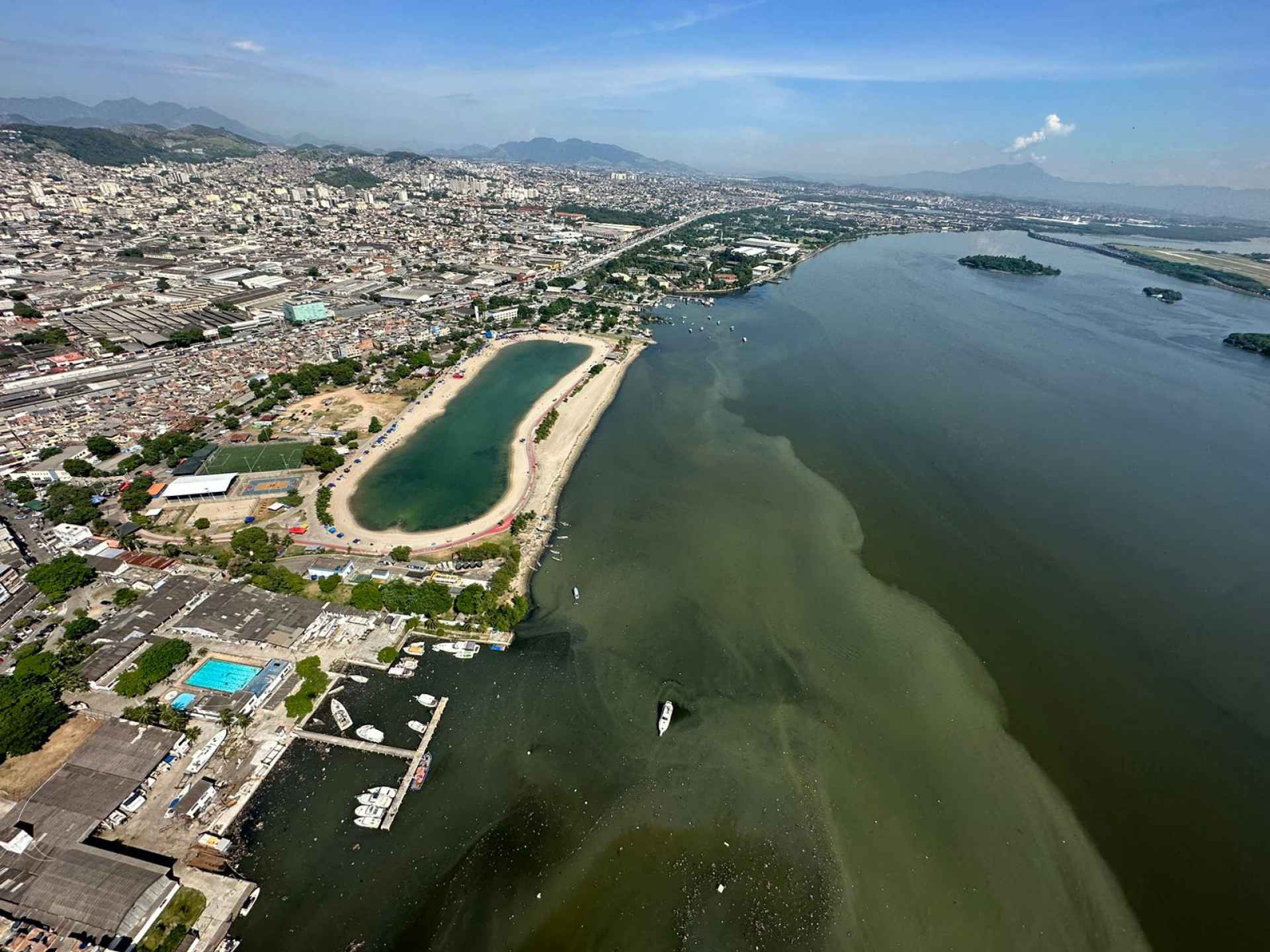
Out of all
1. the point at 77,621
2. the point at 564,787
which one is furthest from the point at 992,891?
the point at 77,621

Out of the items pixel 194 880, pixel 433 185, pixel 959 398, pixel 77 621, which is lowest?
pixel 194 880

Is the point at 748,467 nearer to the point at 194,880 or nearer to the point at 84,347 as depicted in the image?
the point at 194,880

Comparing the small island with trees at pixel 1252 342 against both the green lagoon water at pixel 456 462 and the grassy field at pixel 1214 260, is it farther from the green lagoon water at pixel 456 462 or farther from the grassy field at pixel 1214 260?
the green lagoon water at pixel 456 462

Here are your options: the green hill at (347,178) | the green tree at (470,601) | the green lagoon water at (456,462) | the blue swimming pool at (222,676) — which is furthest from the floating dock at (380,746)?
the green hill at (347,178)

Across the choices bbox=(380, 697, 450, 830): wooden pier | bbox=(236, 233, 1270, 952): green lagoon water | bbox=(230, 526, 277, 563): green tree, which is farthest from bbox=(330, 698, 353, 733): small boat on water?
bbox=(230, 526, 277, 563): green tree

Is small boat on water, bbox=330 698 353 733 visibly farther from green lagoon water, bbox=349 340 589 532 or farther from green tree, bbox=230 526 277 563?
green lagoon water, bbox=349 340 589 532

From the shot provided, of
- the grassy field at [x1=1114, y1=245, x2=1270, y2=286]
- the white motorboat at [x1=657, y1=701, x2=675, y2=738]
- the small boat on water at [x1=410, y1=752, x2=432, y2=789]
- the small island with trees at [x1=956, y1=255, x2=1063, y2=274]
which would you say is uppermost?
the grassy field at [x1=1114, y1=245, x2=1270, y2=286]
